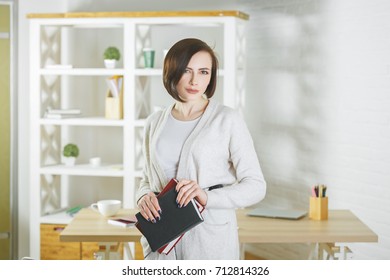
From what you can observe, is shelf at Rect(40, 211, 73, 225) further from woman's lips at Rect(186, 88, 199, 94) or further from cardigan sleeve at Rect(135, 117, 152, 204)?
woman's lips at Rect(186, 88, 199, 94)

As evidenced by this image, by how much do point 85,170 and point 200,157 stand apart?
83.5 inches

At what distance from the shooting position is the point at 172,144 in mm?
1580

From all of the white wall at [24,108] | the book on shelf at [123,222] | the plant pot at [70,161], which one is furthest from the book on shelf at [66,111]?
the book on shelf at [123,222]

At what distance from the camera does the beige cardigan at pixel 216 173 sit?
1.54m

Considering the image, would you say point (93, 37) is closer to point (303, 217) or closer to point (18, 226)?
point (18, 226)

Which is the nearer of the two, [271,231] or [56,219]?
[271,231]

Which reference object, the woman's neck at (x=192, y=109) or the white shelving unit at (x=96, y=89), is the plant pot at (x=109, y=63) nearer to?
the white shelving unit at (x=96, y=89)

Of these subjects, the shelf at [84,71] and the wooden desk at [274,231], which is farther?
the shelf at [84,71]

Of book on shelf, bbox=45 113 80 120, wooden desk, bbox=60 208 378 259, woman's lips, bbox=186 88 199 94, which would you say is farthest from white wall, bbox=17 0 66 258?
woman's lips, bbox=186 88 199 94

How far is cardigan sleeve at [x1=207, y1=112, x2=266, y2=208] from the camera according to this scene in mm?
1526

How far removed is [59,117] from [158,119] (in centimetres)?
204

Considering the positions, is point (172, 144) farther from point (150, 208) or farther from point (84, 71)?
point (84, 71)

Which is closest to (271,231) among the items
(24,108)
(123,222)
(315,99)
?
(123,222)

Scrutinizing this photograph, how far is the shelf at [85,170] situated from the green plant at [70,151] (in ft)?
0.20
